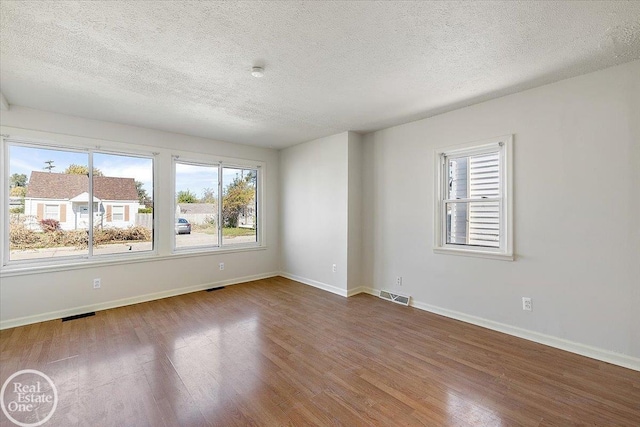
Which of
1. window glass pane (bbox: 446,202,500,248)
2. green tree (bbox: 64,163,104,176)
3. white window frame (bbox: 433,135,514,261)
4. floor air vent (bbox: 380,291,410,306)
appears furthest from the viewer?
floor air vent (bbox: 380,291,410,306)

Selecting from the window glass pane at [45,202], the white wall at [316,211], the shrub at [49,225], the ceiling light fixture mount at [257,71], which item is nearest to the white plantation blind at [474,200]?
the white wall at [316,211]

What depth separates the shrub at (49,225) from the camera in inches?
142

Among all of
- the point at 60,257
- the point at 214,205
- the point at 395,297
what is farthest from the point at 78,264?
the point at 395,297

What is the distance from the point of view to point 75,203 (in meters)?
3.81

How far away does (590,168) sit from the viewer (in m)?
2.63

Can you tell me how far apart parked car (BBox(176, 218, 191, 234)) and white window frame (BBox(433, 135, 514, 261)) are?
3.95m

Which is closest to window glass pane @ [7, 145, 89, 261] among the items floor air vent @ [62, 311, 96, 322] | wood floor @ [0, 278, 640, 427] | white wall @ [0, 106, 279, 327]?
white wall @ [0, 106, 279, 327]

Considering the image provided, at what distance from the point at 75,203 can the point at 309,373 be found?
12.7ft

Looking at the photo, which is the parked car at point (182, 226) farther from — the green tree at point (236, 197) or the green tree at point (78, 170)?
the green tree at point (78, 170)

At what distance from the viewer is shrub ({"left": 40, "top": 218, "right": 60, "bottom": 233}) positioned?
3606 millimetres

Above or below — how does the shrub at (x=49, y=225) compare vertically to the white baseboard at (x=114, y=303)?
above

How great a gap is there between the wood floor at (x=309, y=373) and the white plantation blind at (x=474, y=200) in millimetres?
1091

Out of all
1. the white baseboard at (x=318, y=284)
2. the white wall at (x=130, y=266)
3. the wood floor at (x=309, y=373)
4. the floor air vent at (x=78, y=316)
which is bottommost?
the wood floor at (x=309, y=373)

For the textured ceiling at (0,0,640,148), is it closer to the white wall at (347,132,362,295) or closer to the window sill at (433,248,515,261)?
the white wall at (347,132,362,295)
